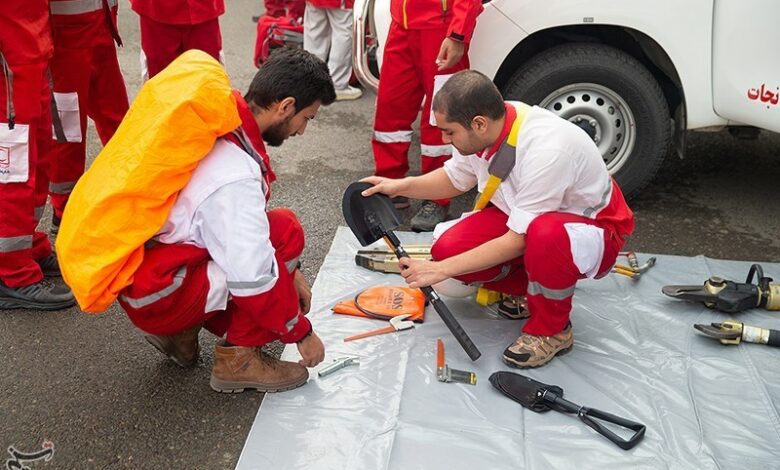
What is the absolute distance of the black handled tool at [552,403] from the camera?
2.56 metres

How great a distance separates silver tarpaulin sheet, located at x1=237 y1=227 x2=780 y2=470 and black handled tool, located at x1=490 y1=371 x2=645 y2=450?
0.03m

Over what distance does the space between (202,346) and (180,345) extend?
0.93 ft

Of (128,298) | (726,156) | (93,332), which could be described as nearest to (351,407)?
(128,298)

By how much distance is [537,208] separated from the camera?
109 inches

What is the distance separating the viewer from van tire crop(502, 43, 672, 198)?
4.00 meters

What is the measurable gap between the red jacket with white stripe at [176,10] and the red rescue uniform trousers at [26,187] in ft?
3.20

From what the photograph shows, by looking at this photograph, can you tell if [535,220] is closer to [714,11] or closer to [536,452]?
[536,452]

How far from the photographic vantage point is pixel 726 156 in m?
5.15

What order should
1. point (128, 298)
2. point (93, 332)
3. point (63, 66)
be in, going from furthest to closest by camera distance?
point (63, 66) < point (93, 332) < point (128, 298)

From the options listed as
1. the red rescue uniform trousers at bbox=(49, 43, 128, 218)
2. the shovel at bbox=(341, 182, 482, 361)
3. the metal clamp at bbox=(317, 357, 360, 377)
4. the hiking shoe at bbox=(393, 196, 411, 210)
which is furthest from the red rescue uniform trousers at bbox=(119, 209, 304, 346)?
the hiking shoe at bbox=(393, 196, 411, 210)

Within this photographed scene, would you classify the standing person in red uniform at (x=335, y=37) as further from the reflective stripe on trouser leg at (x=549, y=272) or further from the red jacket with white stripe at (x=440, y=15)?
the reflective stripe on trouser leg at (x=549, y=272)

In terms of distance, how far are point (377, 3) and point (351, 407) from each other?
96.6 inches

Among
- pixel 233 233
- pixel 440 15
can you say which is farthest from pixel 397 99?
pixel 233 233

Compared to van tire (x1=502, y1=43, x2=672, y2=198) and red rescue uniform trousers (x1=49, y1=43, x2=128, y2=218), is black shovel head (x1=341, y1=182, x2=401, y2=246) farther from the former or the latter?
red rescue uniform trousers (x1=49, y1=43, x2=128, y2=218)
